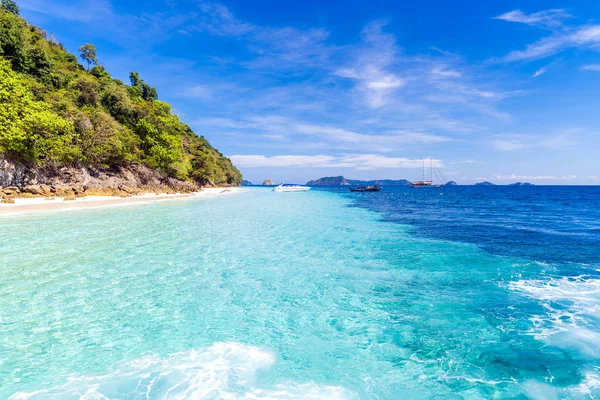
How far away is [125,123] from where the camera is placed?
50875 millimetres

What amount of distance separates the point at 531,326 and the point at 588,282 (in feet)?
15.5

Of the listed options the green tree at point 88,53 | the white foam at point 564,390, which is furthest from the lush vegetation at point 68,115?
the white foam at point 564,390

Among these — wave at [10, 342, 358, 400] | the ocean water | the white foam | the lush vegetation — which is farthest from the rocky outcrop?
the white foam

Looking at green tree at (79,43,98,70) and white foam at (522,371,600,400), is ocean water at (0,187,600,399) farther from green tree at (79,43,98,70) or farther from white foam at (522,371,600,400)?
green tree at (79,43,98,70)

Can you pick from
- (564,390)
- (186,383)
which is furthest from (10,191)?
(564,390)

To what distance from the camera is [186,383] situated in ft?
13.5

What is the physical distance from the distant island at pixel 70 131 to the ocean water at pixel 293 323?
24.5m

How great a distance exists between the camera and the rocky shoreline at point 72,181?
93.2ft

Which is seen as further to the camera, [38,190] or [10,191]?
[38,190]

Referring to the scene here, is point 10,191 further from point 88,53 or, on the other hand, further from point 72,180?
point 88,53

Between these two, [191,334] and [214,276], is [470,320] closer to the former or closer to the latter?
[191,334]

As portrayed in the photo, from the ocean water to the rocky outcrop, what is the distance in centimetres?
2285

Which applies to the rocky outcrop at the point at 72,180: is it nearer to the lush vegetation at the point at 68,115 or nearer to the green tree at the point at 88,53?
the lush vegetation at the point at 68,115

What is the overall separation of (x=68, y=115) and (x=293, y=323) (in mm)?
43041
